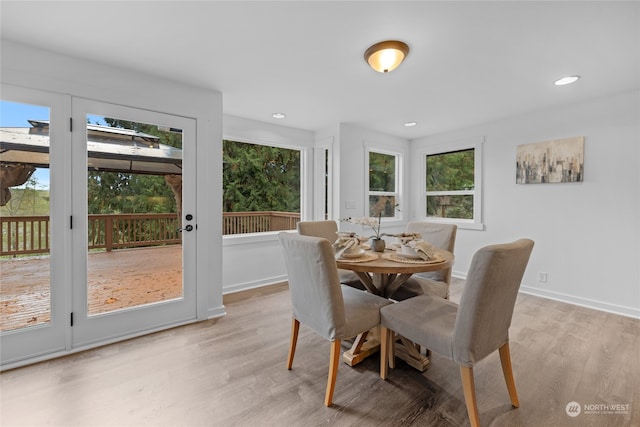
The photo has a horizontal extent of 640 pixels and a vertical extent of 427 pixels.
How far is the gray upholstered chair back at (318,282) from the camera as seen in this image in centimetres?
163

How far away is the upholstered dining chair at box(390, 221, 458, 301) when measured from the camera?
7.73 feet

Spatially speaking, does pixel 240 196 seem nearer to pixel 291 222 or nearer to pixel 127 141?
pixel 291 222

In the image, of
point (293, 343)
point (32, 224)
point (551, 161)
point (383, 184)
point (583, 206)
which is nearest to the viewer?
point (293, 343)

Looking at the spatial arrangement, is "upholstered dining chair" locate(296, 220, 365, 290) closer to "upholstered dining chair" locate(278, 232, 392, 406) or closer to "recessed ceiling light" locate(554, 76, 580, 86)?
"upholstered dining chair" locate(278, 232, 392, 406)

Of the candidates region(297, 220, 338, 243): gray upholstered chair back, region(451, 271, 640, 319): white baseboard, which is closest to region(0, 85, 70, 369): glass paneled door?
region(297, 220, 338, 243): gray upholstered chair back

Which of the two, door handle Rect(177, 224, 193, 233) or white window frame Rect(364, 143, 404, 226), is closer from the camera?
door handle Rect(177, 224, 193, 233)

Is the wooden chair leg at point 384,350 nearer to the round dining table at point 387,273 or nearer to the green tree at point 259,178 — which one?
the round dining table at point 387,273

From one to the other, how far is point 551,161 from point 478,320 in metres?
3.05

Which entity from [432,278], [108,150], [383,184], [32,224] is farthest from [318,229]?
[32,224]

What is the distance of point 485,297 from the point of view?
1.39 metres

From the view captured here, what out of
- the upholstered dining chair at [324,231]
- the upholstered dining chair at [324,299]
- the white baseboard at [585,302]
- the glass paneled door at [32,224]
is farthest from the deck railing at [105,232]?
the white baseboard at [585,302]

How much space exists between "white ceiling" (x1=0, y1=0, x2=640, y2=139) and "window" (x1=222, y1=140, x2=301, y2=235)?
1011 millimetres

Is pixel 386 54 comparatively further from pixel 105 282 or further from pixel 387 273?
pixel 105 282

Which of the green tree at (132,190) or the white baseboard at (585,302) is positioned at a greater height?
the green tree at (132,190)
